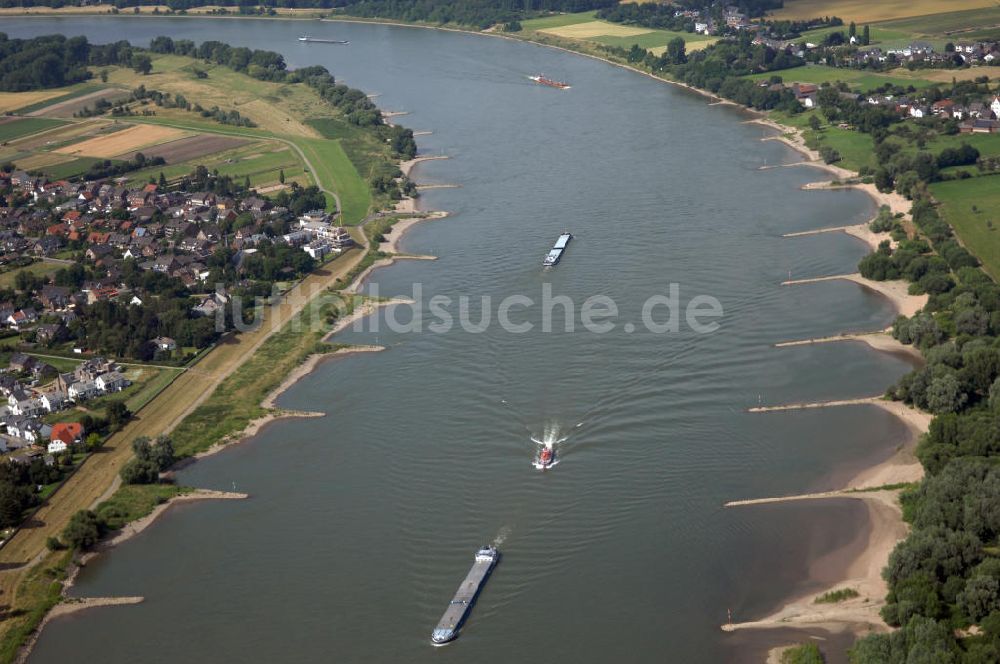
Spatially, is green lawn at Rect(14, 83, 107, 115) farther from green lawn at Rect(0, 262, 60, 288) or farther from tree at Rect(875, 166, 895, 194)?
tree at Rect(875, 166, 895, 194)

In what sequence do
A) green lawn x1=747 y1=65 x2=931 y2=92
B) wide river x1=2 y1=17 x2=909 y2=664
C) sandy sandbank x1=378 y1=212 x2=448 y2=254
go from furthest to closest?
green lawn x1=747 y1=65 x2=931 y2=92, sandy sandbank x1=378 y1=212 x2=448 y2=254, wide river x1=2 y1=17 x2=909 y2=664

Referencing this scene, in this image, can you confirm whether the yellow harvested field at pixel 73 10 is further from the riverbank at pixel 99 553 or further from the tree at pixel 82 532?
the tree at pixel 82 532

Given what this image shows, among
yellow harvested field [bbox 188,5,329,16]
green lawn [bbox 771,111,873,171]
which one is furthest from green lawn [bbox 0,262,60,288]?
yellow harvested field [bbox 188,5,329,16]

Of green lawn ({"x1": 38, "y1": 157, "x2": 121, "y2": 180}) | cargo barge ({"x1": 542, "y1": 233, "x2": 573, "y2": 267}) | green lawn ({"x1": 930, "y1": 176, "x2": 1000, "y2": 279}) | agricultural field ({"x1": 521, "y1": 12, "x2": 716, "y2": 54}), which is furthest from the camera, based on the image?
agricultural field ({"x1": 521, "y1": 12, "x2": 716, "y2": 54})

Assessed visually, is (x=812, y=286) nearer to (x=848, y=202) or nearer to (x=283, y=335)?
(x=848, y=202)

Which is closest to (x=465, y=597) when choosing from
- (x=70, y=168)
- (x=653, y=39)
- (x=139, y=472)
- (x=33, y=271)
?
(x=139, y=472)

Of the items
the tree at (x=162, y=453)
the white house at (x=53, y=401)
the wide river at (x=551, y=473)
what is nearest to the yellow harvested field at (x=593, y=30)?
the wide river at (x=551, y=473)

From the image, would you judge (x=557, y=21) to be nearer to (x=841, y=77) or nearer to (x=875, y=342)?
(x=841, y=77)
